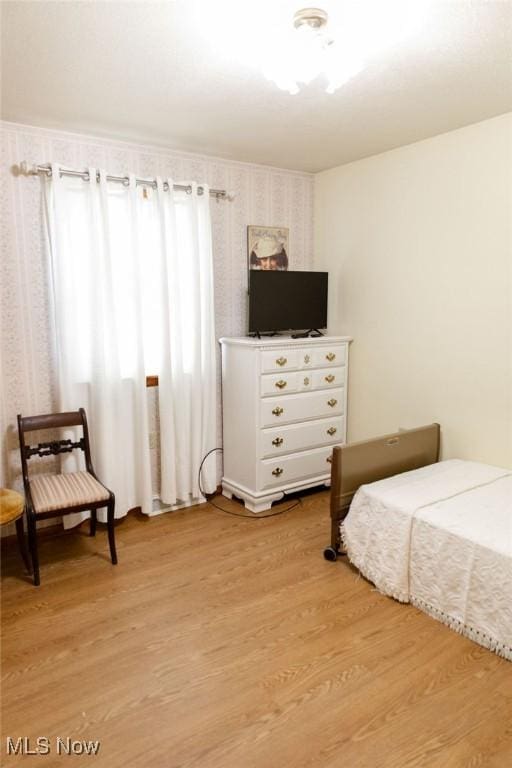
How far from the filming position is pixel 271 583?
2.70 m

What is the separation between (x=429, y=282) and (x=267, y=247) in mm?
1312

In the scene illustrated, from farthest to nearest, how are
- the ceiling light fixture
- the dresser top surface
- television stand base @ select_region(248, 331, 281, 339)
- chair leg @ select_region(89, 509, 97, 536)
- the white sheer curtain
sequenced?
television stand base @ select_region(248, 331, 281, 339) → the dresser top surface → chair leg @ select_region(89, 509, 97, 536) → the white sheer curtain → the ceiling light fixture

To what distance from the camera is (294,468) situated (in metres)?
3.73

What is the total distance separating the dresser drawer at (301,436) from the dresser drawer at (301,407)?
0.05 m

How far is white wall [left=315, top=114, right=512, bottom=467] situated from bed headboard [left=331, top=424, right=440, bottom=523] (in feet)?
0.73

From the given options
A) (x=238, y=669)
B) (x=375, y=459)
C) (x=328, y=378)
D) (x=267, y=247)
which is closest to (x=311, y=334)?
(x=328, y=378)

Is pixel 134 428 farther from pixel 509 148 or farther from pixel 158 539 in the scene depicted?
pixel 509 148

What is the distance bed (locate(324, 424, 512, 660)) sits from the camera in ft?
7.14

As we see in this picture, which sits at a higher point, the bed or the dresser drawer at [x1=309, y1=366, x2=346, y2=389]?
the dresser drawer at [x1=309, y1=366, x2=346, y2=389]

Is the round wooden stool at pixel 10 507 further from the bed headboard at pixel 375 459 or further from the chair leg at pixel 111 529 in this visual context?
the bed headboard at pixel 375 459

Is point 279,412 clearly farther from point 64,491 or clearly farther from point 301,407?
point 64,491

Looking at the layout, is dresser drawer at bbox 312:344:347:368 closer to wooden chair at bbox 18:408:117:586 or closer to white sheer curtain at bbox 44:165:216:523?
white sheer curtain at bbox 44:165:216:523

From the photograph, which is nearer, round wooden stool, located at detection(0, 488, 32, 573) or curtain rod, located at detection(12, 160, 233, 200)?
round wooden stool, located at detection(0, 488, 32, 573)

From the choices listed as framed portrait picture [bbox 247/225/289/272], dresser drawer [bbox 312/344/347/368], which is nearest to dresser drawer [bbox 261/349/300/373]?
dresser drawer [bbox 312/344/347/368]
